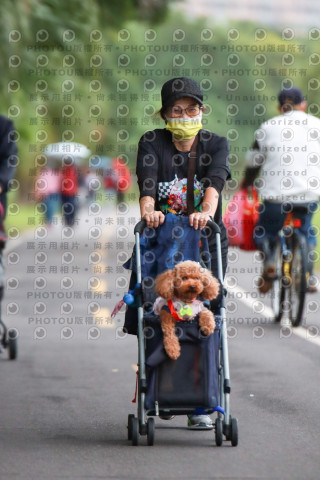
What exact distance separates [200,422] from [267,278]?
5.39m

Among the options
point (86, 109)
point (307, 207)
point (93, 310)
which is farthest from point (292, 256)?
point (86, 109)

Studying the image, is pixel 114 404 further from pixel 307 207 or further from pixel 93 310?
pixel 93 310

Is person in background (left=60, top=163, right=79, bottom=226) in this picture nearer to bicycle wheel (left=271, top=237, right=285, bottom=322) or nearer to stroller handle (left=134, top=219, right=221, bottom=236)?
bicycle wheel (left=271, top=237, right=285, bottom=322)

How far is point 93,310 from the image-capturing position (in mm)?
13883

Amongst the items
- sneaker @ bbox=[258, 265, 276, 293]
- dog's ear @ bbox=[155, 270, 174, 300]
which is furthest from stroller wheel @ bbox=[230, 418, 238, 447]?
sneaker @ bbox=[258, 265, 276, 293]

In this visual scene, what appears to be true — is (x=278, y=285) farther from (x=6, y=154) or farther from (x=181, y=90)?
(x=181, y=90)

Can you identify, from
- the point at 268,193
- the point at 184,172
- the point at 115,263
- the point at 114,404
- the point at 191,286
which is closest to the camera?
the point at 191,286

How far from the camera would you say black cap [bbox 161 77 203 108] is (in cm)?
676

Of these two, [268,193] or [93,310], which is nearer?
[268,193]

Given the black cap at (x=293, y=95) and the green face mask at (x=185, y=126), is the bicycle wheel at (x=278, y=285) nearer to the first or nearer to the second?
the black cap at (x=293, y=95)

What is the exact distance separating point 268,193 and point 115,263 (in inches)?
401

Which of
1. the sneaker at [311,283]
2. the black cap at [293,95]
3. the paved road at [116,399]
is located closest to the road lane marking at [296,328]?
the paved road at [116,399]

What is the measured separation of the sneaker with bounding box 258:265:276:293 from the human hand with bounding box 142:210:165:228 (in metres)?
5.47

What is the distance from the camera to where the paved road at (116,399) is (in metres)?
6.14
